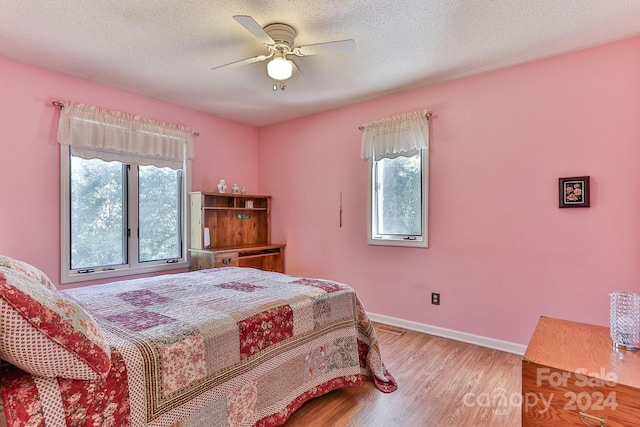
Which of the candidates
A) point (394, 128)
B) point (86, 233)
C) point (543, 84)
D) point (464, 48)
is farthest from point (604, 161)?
point (86, 233)

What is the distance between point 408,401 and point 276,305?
3.60ft

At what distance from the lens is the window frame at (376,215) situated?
3.30 m

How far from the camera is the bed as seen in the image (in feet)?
3.22

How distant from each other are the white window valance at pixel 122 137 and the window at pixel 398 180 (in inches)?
86.5

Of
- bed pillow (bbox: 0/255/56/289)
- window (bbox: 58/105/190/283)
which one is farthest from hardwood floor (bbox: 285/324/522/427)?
window (bbox: 58/105/190/283)

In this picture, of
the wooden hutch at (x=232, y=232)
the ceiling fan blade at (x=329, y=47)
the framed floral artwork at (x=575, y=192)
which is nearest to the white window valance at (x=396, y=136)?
the framed floral artwork at (x=575, y=192)

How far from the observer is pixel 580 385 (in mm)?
1189

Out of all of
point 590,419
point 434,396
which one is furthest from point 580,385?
point 434,396

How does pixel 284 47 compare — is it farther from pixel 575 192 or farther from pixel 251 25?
pixel 575 192

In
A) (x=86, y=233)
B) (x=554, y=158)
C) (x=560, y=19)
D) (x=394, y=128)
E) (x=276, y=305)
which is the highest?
(x=560, y=19)

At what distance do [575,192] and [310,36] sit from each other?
2378 mm

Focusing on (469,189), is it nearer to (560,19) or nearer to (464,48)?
(464,48)

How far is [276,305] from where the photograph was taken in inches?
70.4

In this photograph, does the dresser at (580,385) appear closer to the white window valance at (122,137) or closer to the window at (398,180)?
the window at (398,180)
